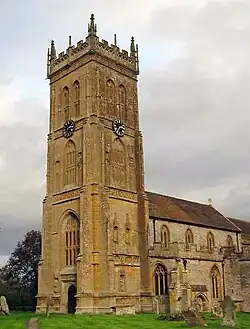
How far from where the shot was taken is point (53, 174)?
50.2 meters

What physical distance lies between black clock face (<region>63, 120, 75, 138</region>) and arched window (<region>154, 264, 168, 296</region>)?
1630 centimetres

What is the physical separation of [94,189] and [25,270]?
2210 centimetres

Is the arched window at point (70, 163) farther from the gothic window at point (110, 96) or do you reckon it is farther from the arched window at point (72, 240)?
the gothic window at point (110, 96)

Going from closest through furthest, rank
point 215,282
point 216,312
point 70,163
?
point 216,312 → point 70,163 → point 215,282

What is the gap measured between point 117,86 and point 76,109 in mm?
5147

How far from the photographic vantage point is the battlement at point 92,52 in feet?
161

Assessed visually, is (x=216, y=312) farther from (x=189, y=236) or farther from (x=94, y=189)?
(x=94, y=189)

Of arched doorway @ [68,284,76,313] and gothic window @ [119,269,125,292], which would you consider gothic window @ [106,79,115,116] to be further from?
arched doorway @ [68,284,76,313]

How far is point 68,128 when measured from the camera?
4928 cm

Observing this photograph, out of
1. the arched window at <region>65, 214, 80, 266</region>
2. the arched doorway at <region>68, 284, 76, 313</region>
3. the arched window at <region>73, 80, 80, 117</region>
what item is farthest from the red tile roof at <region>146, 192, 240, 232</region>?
the arched window at <region>73, 80, 80, 117</region>

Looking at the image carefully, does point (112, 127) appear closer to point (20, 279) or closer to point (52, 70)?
point (52, 70)

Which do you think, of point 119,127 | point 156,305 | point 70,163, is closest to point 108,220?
point 70,163

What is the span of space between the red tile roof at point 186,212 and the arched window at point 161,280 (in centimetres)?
579

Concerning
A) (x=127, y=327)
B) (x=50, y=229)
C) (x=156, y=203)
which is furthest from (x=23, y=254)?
(x=127, y=327)
